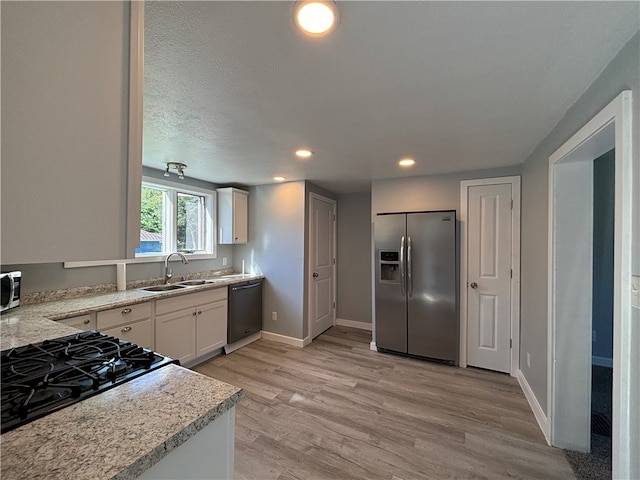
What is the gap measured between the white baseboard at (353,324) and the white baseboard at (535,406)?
83.4 inches

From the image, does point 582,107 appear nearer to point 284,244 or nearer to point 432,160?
point 432,160

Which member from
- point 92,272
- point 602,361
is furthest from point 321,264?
point 602,361

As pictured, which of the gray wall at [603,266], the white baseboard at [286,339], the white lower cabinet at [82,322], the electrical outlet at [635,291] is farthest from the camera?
the white baseboard at [286,339]

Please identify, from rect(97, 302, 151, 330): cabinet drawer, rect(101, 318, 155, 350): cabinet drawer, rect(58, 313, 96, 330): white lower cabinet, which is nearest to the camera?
rect(58, 313, 96, 330): white lower cabinet

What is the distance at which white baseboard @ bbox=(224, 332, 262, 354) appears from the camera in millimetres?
3380

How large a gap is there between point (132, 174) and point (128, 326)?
7.32ft

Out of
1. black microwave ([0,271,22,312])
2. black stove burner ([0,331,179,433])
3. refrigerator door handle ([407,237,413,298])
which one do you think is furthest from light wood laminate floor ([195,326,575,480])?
black microwave ([0,271,22,312])

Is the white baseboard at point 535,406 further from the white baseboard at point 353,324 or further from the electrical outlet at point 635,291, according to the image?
the white baseboard at point 353,324

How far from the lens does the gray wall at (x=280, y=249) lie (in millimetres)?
3656

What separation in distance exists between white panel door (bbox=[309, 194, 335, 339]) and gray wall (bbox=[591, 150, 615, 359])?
3.22 m

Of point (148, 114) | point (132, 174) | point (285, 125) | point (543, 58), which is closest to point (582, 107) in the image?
point (543, 58)

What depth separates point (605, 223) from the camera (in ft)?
9.57

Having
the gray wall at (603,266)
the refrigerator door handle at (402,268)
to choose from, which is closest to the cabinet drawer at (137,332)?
the refrigerator door handle at (402,268)

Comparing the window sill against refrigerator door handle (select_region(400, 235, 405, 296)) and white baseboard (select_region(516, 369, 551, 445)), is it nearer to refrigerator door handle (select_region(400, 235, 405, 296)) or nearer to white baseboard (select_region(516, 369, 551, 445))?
refrigerator door handle (select_region(400, 235, 405, 296))
